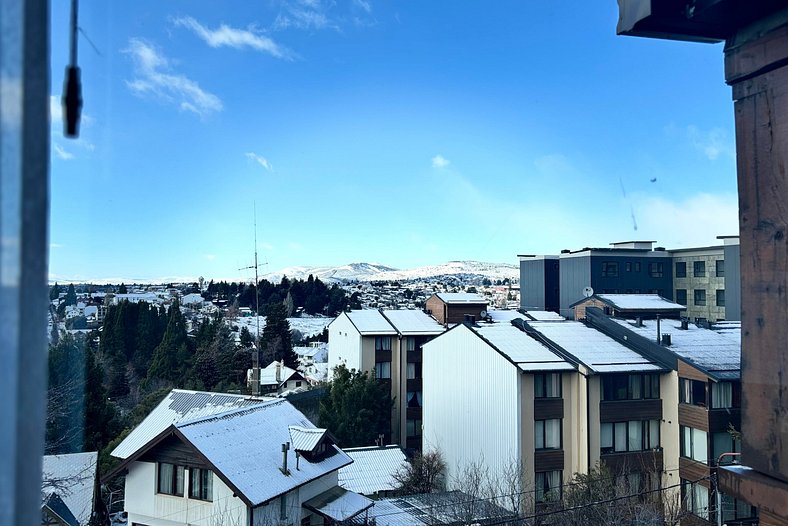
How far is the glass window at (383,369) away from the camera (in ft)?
60.6

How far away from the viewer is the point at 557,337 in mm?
12562

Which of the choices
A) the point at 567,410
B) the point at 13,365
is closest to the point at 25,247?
the point at 13,365

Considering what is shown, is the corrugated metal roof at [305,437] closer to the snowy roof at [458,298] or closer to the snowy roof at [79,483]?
the snowy roof at [79,483]

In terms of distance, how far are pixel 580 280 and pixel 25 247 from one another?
2615 centimetres

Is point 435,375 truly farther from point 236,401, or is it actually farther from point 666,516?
point 666,516

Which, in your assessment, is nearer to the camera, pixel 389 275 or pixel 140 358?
pixel 140 358

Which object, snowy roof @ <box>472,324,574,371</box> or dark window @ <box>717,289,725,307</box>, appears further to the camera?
dark window @ <box>717,289,725,307</box>

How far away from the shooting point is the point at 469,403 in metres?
12.3

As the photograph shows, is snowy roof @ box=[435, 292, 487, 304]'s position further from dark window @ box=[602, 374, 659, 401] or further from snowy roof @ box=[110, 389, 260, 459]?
snowy roof @ box=[110, 389, 260, 459]

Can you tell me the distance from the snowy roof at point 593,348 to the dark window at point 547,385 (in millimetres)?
673

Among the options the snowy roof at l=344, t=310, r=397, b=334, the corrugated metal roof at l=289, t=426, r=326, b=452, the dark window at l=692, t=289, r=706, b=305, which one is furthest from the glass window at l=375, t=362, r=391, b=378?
the dark window at l=692, t=289, r=706, b=305

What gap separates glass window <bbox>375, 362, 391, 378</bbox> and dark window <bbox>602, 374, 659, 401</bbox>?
875 centimetres

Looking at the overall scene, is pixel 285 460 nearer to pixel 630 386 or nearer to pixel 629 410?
pixel 629 410

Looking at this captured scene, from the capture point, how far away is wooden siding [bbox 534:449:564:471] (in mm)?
10758
